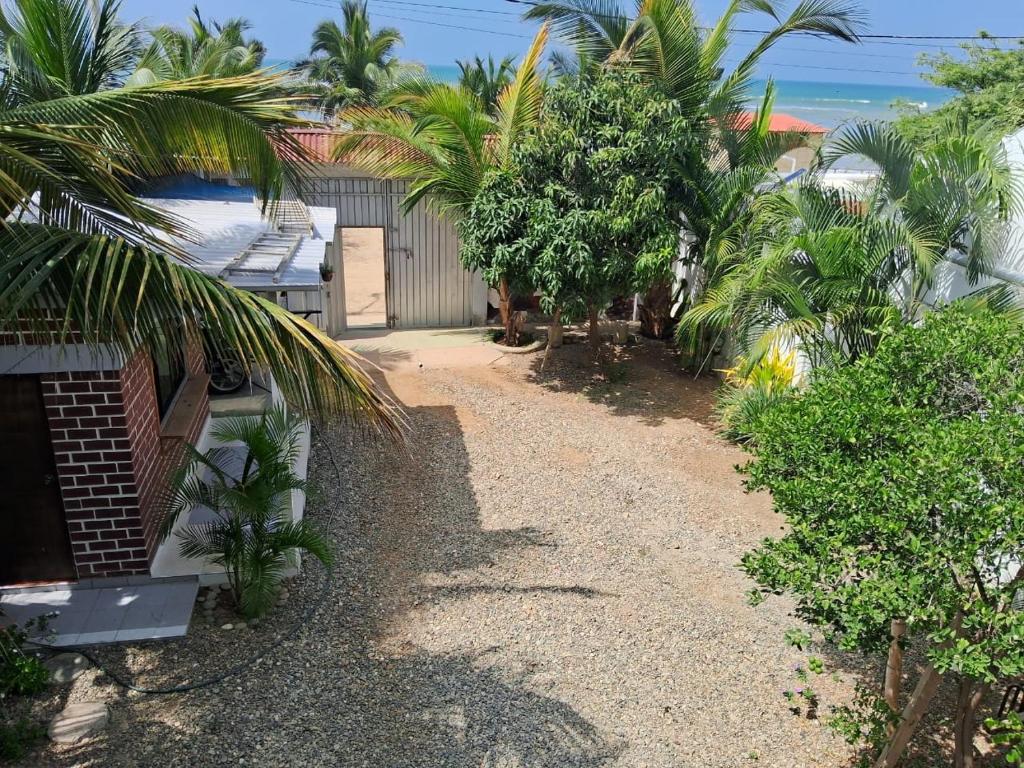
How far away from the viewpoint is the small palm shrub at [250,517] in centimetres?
528

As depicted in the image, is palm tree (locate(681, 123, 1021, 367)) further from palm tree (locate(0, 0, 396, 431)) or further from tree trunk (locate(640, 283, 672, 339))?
tree trunk (locate(640, 283, 672, 339))

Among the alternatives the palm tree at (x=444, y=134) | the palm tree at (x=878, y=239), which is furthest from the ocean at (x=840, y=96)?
the palm tree at (x=878, y=239)

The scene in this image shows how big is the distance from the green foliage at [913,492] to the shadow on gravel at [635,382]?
5985 millimetres

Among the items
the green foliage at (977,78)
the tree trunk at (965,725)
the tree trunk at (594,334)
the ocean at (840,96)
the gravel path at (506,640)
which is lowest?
the gravel path at (506,640)

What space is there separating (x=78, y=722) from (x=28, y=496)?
1.75 metres

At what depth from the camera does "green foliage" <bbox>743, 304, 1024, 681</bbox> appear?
10.5 ft

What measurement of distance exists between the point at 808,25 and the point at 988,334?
8077 mm

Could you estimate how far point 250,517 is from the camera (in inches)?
211

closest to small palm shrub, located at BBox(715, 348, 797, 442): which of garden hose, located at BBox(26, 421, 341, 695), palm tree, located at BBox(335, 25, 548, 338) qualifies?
palm tree, located at BBox(335, 25, 548, 338)

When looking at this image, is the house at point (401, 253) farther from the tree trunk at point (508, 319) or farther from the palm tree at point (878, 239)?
the palm tree at point (878, 239)

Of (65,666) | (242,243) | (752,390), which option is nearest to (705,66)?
(752,390)

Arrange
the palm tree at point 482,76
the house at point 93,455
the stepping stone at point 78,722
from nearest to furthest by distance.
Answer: the stepping stone at point 78,722 → the house at point 93,455 → the palm tree at point 482,76

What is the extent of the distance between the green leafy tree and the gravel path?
128cm

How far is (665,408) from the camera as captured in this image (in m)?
10.6
